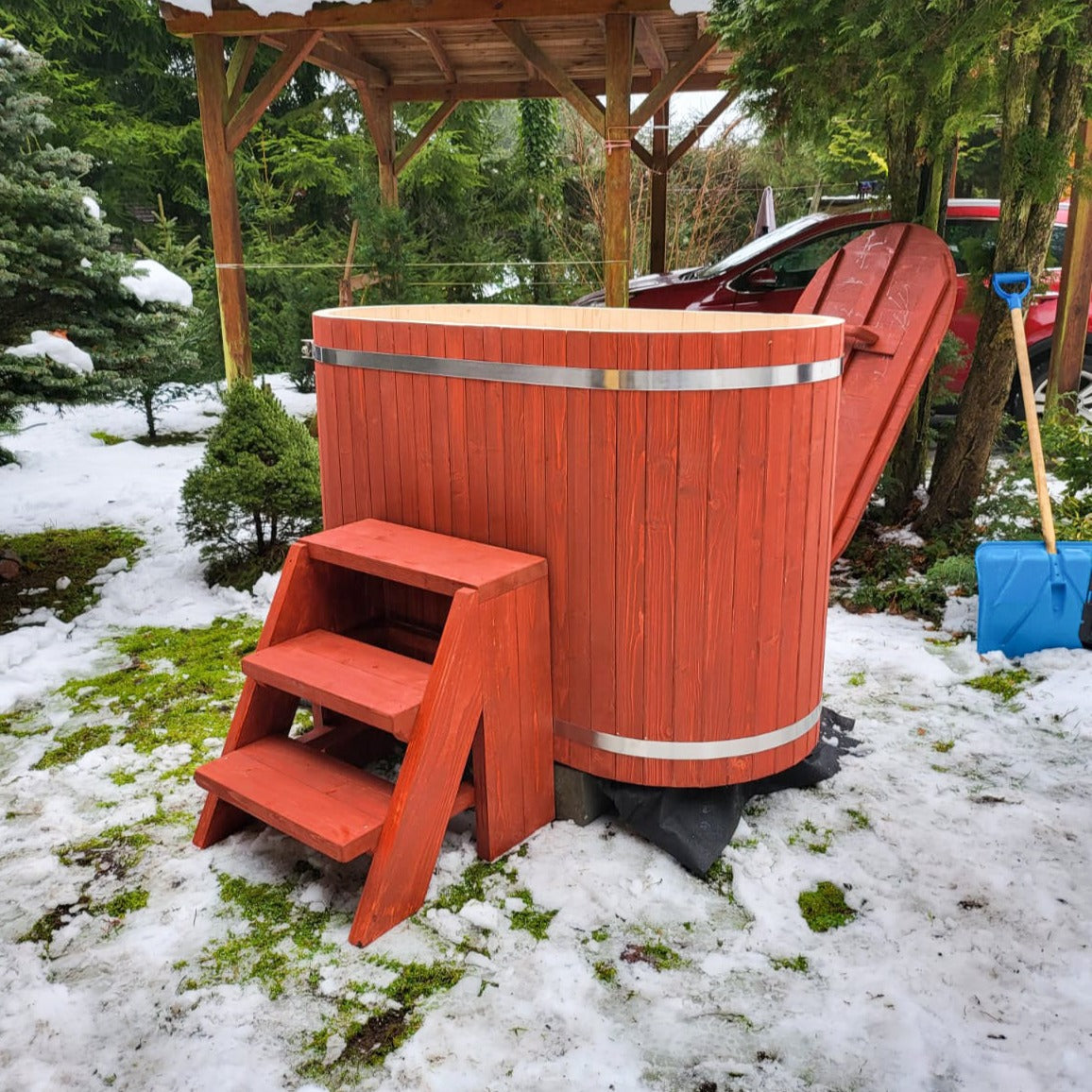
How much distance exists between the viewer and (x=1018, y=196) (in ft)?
14.7

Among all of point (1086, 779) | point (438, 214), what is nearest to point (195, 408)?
point (438, 214)

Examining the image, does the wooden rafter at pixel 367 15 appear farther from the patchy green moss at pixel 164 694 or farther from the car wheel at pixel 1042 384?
the patchy green moss at pixel 164 694

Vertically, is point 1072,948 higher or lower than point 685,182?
lower

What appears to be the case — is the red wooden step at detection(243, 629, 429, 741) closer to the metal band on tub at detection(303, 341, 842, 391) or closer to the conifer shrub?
the metal band on tub at detection(303, 341, 842, 391)

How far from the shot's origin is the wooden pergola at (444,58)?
6.19 meters

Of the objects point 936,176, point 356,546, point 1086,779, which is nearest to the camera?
point 356,546

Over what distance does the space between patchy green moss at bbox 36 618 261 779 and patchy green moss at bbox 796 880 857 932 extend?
2021 mm

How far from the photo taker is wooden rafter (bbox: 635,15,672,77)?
24.1ft

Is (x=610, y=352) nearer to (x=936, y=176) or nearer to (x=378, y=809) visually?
(x=378, y=809)

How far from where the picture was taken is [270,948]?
2301 mm

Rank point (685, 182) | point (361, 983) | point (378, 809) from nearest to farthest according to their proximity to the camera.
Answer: point (361, 983) < point (378, 809) < point (685, 182)

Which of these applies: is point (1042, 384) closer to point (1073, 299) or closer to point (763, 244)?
point (1073, 299)

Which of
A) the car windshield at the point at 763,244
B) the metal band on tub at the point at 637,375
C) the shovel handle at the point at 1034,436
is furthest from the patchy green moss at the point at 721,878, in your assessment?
the car windshield at the point at 763,244

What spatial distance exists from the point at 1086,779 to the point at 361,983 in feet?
7.63
